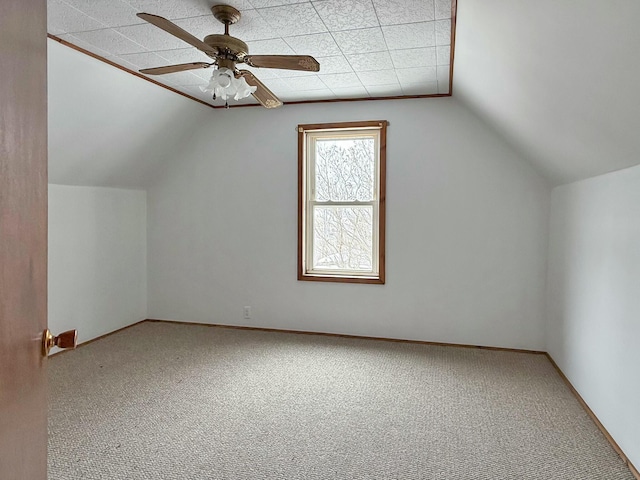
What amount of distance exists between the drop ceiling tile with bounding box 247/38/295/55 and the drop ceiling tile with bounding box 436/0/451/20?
100cm

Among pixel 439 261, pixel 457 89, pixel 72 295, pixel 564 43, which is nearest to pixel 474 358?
pixel 439 261

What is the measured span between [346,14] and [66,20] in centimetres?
158

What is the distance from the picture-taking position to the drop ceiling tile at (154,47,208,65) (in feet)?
10.5

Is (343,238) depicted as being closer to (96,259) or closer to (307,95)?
(307,95)

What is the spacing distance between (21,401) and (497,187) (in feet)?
13.2

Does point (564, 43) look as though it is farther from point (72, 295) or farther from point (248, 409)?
point (72, 295)

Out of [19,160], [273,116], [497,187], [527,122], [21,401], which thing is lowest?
[21,401]

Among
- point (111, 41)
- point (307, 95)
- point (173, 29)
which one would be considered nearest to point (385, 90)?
point (307, 95)

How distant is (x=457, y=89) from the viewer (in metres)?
3.99

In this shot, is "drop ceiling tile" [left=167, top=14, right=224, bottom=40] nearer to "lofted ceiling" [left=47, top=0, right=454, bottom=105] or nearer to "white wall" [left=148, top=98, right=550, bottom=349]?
"lofted ceiling" [left=47, top=0, right=454, bottom=105]

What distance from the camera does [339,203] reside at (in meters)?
4.76

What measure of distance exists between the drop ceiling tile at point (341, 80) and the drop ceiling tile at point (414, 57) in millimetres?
434

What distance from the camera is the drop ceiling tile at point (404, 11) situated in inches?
98.6

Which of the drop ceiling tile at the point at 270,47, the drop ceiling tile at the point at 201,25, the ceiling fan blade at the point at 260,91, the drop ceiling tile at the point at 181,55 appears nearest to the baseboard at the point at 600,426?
the ceiling fan blade at the point at 260,91
